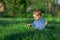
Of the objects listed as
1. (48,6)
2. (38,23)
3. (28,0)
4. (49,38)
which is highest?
(49,38)

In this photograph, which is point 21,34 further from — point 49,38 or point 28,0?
point 28,0

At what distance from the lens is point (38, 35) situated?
6.30 metres

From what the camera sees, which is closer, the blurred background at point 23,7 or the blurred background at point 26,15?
the blurred background at point 26,15

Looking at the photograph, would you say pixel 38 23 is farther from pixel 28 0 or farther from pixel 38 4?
pixel 38 4

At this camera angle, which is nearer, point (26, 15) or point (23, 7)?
point (26, 15)

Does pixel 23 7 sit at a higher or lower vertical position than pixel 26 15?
higher

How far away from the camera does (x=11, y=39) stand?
607cm

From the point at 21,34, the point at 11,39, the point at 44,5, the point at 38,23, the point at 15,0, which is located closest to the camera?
the point at 11,39

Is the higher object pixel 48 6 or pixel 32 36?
pixel 32 36

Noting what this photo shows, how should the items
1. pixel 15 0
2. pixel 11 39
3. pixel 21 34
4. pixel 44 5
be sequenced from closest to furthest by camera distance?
pixel 11 39 < pixel 21 34 < pixel 15 0 < pixel 44 5

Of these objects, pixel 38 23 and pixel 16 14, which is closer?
pixel 38 23

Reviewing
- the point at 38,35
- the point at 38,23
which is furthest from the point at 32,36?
the point at 38,23

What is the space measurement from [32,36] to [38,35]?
0.16 m

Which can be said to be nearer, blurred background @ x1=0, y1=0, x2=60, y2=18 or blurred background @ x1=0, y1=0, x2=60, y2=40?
blurred background @ x1=0, y1=0, x2=60, y2=40
